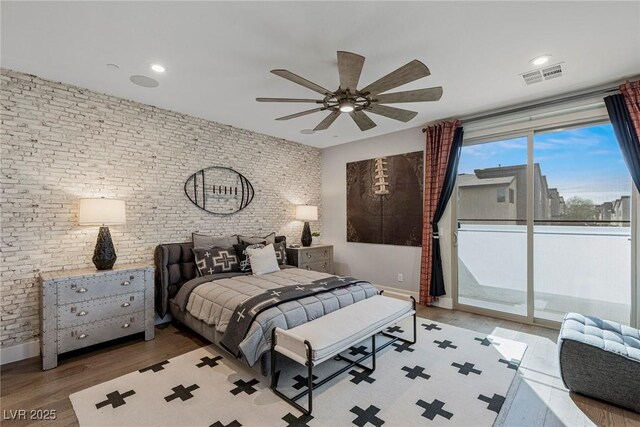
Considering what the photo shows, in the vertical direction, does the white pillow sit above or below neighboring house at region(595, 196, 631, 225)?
below

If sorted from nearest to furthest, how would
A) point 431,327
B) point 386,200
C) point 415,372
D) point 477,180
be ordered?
point 415,372 < point 431,327 < point 477,180 < point 386,200

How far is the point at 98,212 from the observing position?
3072mm

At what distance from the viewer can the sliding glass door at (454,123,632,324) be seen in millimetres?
3338

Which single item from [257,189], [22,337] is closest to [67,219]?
[22,337]

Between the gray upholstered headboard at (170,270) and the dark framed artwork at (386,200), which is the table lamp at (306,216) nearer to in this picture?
the dark framed artwork at (386,200)

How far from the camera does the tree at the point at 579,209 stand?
3.45 m

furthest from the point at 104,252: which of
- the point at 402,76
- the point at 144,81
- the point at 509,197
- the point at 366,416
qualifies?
the point at 509,197

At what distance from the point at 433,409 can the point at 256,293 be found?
184 cm

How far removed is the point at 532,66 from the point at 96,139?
15.7ft

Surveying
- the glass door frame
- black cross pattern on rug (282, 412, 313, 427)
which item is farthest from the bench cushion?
the glass door frame

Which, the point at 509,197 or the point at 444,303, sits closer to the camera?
the point at 509,197

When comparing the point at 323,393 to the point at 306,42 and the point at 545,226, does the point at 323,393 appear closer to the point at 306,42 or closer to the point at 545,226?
the point at 306,42

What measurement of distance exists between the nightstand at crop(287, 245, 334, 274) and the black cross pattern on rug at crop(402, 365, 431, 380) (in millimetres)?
2703

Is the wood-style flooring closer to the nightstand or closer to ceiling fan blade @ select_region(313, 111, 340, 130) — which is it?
the nightstand
